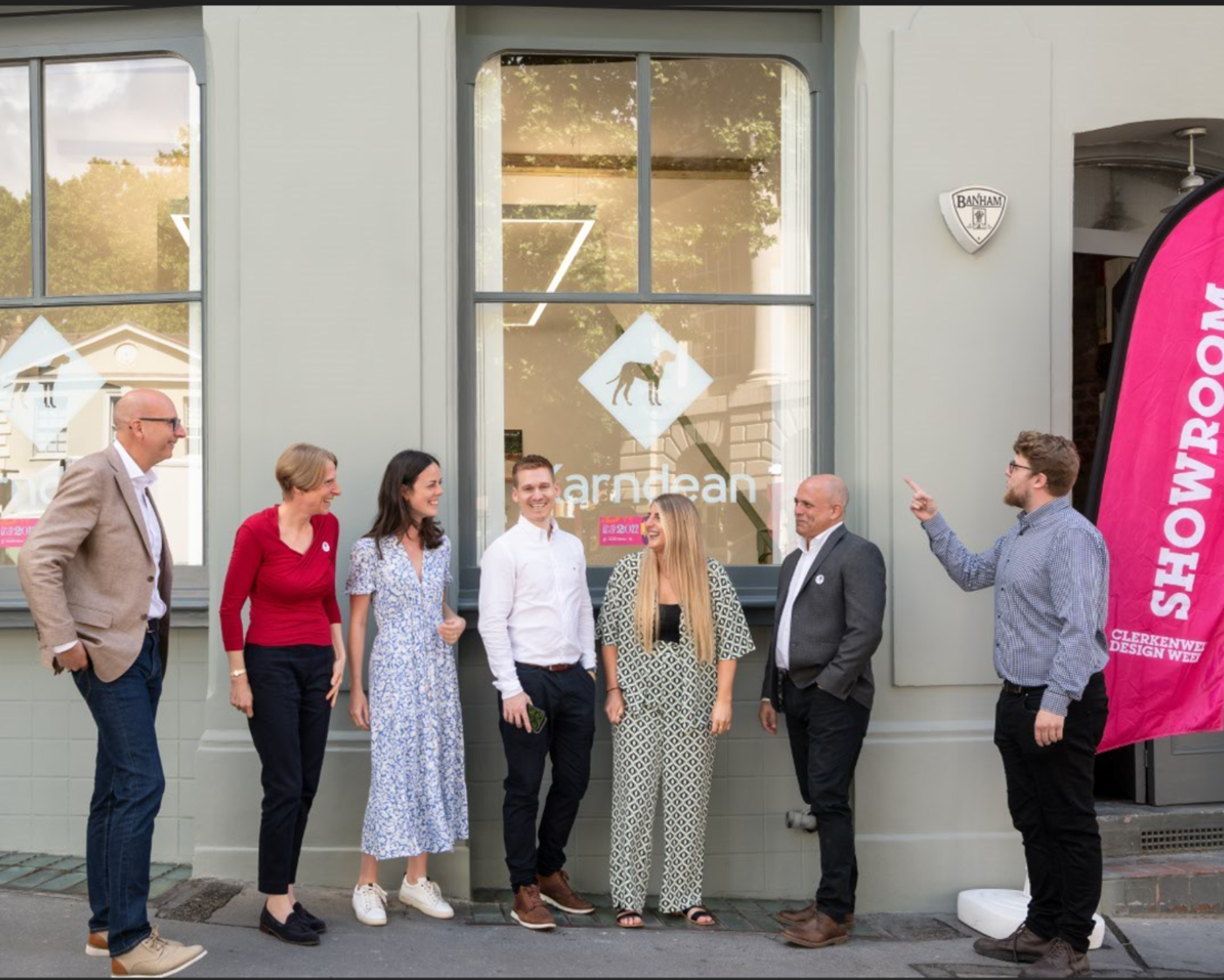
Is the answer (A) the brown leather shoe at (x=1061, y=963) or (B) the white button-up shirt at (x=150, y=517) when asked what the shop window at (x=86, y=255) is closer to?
(B) the white button-up shirt at (x=150, y=517)

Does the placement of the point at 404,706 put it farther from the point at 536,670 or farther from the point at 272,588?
the point at 272,588

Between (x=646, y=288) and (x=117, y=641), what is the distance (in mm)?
3129

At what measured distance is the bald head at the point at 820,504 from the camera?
5539 millimetres

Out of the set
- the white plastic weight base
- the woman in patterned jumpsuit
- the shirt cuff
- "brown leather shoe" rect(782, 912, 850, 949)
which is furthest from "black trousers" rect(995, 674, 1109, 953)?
the woman in patterned jumpsuit

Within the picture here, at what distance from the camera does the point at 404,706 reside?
538 cm

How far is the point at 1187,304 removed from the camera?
18.4 feet

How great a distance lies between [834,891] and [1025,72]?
3.90 meters

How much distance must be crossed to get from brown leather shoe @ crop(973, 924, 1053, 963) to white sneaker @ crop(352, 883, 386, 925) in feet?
8.12

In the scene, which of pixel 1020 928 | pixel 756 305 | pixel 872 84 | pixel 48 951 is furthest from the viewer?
pixel 756 305

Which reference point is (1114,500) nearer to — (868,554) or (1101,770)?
(868,554)

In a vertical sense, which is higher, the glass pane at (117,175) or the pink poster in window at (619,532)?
the glass pane at (117,175)

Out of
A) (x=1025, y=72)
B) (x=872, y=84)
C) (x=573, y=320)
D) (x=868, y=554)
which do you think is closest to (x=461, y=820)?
(x=868, y=554)

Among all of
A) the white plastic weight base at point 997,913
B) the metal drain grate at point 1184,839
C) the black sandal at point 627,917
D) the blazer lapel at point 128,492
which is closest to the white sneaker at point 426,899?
the black sandal at point 627,917

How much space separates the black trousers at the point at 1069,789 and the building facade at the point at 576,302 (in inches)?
37.9
